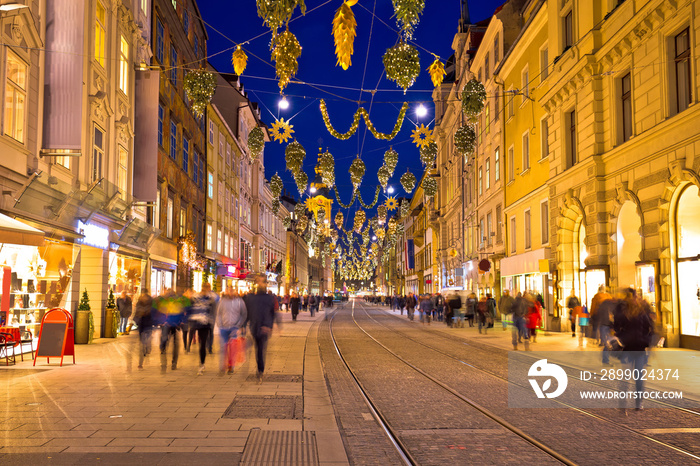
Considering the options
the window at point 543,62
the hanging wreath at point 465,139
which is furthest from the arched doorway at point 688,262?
the window at point 543,62

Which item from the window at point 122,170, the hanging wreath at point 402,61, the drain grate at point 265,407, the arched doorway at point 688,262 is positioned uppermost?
the hanging wreath at point 402,61

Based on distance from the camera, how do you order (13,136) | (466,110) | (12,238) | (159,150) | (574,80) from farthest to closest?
1. (159,150)
2. (574,80)
3. (466,110)
4. (13,136)
5. (12,238)

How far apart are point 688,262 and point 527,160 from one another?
49.4 ft

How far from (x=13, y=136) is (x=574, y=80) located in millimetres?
19115

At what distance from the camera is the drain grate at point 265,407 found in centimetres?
867

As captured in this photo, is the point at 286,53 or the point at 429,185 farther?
the point at 429,185

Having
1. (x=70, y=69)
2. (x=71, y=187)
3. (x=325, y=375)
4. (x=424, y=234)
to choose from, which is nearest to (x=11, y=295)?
(x=71, y=187)

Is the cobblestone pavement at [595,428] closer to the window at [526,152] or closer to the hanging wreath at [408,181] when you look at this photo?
the hanging wreath at [408,181]

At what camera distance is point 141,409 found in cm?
895

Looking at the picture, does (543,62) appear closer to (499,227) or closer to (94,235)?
(499,227)

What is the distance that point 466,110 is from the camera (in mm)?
20891

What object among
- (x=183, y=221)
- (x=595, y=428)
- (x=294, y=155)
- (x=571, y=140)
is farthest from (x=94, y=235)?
(x=571, y=140)

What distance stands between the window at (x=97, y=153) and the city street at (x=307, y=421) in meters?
8.64

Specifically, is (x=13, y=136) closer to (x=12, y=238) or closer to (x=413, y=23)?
(x=12, y=238)
